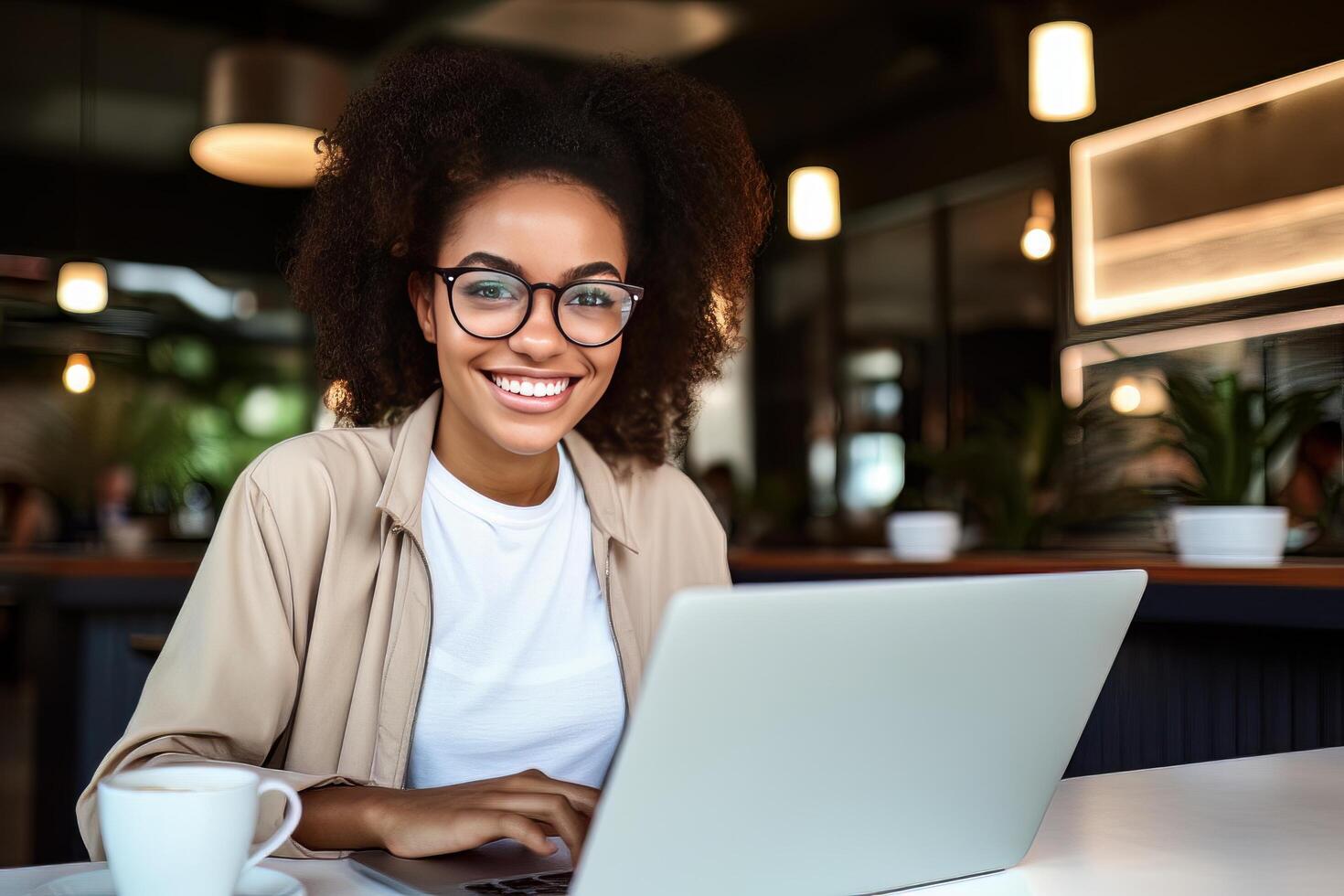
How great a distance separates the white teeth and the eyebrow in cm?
12

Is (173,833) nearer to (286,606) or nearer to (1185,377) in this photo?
(286,606)

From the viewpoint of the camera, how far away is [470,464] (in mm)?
1489

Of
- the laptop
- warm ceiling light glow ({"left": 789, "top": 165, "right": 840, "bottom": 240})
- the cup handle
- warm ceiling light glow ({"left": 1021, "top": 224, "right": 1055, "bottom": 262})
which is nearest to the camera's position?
the laptop

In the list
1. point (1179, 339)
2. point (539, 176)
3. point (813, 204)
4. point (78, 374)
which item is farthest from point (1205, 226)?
point (78, 374)

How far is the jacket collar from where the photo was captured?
1.35 metres

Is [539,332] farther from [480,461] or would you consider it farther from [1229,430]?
[1229,430]

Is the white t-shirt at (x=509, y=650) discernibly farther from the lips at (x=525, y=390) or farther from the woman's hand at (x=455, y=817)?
the woman's hand at (x=455, y=817)

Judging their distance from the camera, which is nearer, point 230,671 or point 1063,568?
point 230,671

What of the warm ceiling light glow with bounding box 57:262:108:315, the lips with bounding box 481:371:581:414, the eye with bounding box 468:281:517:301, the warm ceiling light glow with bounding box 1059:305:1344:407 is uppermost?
the warm ceiling light glow with bounding box 57:262:108:315

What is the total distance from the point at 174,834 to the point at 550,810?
0.91ft

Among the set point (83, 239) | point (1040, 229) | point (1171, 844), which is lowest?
point (1171, 844)

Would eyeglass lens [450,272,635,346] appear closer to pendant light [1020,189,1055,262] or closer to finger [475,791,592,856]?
finger [475,791,592,856]

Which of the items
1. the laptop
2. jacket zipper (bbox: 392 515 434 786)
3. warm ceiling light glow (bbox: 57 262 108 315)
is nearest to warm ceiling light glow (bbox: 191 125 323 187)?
warm ceiling light glow (bbox: 57 262 108 315)

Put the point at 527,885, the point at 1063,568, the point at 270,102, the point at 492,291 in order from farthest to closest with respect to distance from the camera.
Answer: the point at 270,102 → the point at 1063,568 → the point at 492,291 → the point at 527,885
